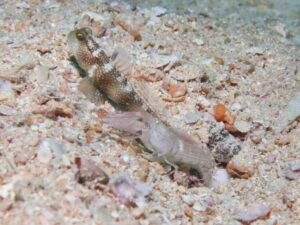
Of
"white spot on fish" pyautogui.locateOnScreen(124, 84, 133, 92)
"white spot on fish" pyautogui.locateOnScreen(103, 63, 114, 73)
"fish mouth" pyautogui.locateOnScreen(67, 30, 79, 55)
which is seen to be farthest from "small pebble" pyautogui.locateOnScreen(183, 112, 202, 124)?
"fish mouth" pyautogui.locateOnScreen(67, 30, 79, 55)

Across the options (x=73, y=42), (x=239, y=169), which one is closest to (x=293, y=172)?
(x=239, y=169)

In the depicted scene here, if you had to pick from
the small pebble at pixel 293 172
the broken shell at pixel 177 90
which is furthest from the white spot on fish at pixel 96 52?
the small pebble at pixel 293 172

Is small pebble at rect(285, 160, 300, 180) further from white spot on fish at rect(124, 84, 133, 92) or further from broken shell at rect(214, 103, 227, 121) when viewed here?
white spot on fish at rect(124, 84, 133, 92)

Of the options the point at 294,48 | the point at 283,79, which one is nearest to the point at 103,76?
the point at 283,79

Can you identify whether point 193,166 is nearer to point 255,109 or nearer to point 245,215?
point 245,215

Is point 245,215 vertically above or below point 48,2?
below

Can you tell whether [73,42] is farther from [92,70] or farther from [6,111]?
[6,111]
